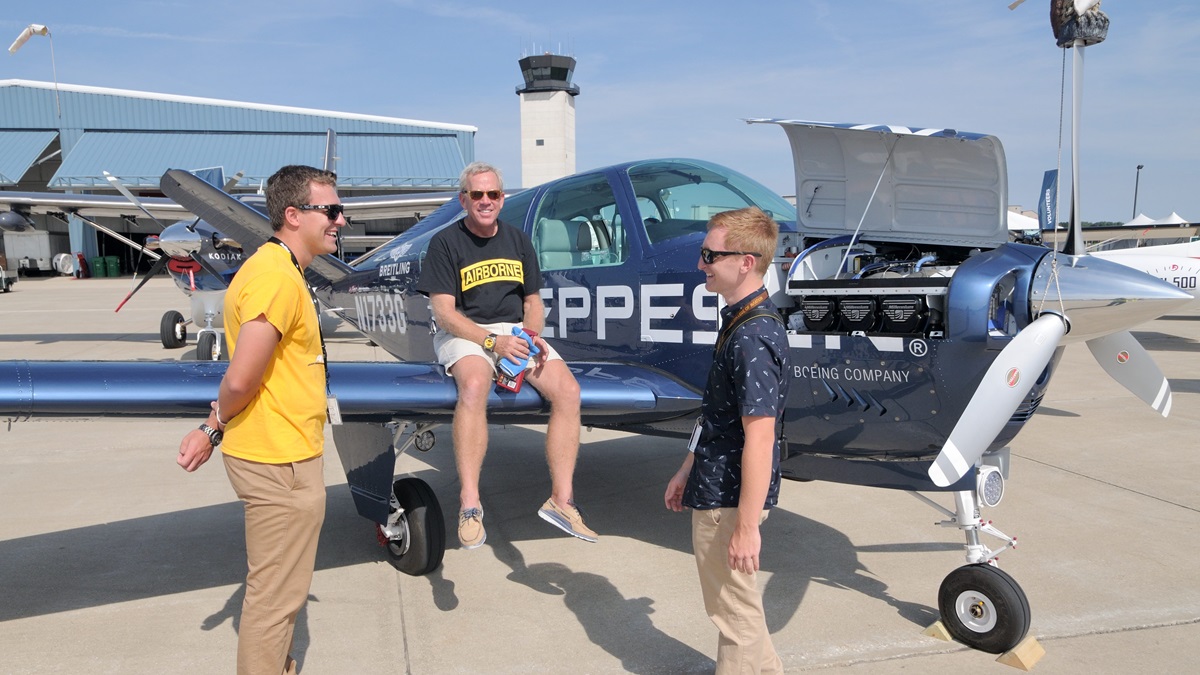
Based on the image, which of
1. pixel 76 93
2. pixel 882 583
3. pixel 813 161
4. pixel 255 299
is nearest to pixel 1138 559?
pixel 882 583

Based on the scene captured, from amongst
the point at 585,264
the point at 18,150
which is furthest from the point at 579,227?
the point at 18,150

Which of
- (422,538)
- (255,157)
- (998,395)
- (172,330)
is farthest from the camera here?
(255,157)

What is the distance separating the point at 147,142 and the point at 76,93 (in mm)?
5507

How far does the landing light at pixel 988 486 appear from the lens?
136 inches

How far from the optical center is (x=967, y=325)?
10.5ft

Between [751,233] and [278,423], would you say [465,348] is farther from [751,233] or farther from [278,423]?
[751,233]

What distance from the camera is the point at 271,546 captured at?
2.48m

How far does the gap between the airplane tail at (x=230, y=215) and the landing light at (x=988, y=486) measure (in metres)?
5.32

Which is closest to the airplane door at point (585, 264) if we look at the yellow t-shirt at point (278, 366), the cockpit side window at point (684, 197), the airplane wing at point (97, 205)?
the cockpit side window at point (684, 197)

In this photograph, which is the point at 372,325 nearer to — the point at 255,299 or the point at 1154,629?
the point at 255,299

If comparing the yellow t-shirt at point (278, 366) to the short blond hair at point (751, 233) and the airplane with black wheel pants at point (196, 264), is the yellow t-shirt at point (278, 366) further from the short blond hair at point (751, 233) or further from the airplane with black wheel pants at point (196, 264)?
the airplane with black wheel pants at point (196, 264)

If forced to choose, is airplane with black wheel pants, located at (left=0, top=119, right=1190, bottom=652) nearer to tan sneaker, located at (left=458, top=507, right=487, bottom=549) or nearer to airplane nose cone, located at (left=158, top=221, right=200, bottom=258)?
tan sneaker, located at (left=458, top=507, right=487, bottom=549)

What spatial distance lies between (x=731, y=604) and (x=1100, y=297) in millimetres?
1843

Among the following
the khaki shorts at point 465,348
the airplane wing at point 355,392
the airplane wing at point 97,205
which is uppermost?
the airplane wing at point 97,205
